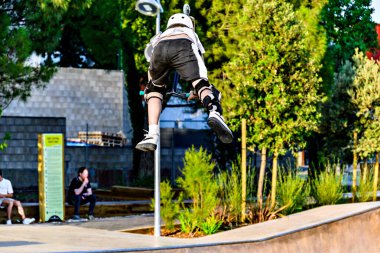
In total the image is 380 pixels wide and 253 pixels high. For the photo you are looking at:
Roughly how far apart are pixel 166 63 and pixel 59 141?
1342 cm

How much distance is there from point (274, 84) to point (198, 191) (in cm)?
317

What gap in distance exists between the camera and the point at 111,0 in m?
28.3

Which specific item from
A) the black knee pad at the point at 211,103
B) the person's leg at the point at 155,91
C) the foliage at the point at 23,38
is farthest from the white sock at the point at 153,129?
the foliage at the point at 23,38

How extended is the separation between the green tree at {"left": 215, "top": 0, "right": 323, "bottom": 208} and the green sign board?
415cm

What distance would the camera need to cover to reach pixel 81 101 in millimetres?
38688

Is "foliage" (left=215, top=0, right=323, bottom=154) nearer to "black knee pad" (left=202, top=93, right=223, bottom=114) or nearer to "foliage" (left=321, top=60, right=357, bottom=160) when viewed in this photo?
"foliage" (left=321, top=60, right=357, bottom=160)

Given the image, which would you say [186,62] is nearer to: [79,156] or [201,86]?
[201,86]

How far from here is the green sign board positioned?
19502 millimetres

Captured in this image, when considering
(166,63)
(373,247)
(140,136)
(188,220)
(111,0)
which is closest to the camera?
(166,63)

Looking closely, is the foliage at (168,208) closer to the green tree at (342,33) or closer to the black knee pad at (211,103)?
the black knee pad at (211,103)

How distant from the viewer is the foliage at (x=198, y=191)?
16.0 m

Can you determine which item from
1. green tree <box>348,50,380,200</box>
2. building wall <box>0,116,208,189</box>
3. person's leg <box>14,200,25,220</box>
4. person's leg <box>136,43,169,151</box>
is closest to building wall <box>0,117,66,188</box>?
building wall <box>0,116,208,189</box>

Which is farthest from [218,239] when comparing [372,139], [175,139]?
[175,139]

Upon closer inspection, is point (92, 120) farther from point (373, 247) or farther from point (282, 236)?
point (282, 236)
